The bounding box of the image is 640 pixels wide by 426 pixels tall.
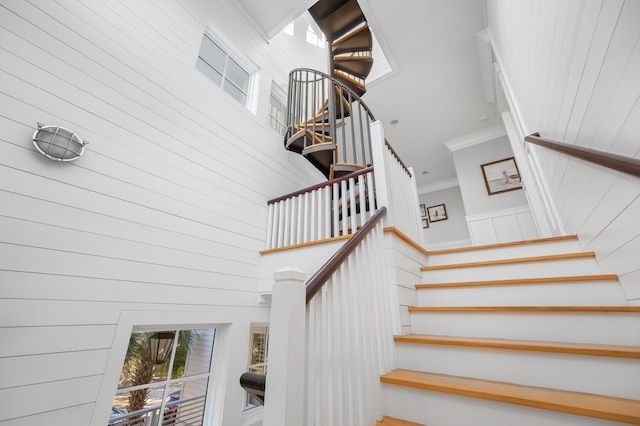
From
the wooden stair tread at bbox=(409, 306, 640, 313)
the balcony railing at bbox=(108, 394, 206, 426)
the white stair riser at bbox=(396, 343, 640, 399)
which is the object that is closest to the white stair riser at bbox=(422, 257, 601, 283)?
the wooden stair tread at bbox=(409, 306, 640, 313)

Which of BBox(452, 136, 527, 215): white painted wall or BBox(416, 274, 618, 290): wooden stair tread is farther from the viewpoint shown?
BBox(452, 136, 527, 215): white painted wall

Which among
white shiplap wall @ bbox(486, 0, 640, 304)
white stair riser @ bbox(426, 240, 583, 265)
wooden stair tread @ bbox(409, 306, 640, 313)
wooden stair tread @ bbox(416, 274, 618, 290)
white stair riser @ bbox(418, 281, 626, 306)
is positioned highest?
white shiplap wall @ bbox(486, 0, 640, 304)

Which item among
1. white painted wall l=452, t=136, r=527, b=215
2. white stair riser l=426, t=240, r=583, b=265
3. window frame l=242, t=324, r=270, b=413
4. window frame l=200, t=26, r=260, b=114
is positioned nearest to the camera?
white stair riser l=426, t=240, r=583, b=265

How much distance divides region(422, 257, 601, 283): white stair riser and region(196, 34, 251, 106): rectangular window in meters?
3.27

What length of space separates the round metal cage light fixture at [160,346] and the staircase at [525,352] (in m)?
1.92

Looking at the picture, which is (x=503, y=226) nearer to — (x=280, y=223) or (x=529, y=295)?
(x=529, y=295)

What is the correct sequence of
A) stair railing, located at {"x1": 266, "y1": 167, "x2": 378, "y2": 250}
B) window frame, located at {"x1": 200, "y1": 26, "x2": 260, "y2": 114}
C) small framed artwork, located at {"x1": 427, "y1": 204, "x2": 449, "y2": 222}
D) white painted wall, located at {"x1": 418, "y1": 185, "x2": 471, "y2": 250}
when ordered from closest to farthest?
stair railing, located at {"x1": 266, "y1": 167, "x2": 378, "y2": 250}
window frame, located at {"x1": 200, "y1": 26, "x2": 260, "y2": 114}
white painted wall, located at {"x1": 418, "y1": 185, "x2": 471, "y2": 250}
small framed artwork, located at {"x1": 427, "y1": 204, "x2": 449, "y2": 222}

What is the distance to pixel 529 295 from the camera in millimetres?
1533

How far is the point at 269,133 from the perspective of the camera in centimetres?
363

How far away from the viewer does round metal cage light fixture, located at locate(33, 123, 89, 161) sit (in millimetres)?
1629

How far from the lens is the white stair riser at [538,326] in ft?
3.84

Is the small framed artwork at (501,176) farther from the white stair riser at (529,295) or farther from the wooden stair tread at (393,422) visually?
the wooden stair tread at (393,422)

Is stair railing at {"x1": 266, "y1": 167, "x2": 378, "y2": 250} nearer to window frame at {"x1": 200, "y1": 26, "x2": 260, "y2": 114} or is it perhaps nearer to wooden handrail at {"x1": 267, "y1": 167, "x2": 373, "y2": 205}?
wooden handrail at {"x1": 267, "y1": 167, "x2": 373, "y2": 205}

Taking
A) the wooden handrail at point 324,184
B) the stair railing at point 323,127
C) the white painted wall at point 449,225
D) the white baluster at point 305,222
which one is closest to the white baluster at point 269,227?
the wooden handrail at point 324,184
